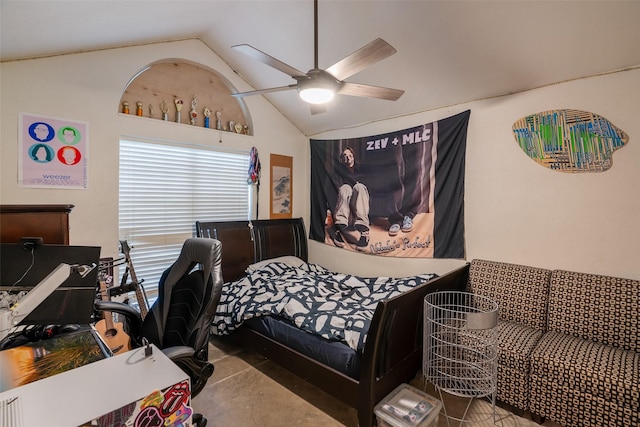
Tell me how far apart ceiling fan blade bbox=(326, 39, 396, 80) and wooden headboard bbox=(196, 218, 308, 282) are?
2.26 meters

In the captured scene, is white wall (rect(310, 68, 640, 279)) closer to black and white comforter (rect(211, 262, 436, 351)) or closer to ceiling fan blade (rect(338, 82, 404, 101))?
black and white comforter (rect(211, 262, 436, 351))

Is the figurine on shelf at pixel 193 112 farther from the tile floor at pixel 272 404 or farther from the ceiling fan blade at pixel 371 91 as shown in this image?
the tile floor at pixel 272 404

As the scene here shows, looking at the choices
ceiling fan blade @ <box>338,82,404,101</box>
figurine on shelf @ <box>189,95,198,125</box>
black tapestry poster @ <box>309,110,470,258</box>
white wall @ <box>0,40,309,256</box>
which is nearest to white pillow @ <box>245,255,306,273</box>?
black tapestry poster @ <box>309,110,470,258</box>

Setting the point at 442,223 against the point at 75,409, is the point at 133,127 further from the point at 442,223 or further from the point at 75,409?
the point at 442,223

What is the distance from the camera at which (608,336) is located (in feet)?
6.70

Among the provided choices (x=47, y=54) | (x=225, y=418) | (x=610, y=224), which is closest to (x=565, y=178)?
(x=610, y=224)

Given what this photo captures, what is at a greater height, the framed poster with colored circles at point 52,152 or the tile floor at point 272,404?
the framed poster with colored circles at point 52,152

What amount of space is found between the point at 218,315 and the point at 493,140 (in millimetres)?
2960

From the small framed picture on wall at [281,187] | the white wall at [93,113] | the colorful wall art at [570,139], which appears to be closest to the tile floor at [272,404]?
the white wall at [93,113]

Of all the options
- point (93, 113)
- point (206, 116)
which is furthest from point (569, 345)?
point (93, 113)

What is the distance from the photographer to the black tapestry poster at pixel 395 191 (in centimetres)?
293

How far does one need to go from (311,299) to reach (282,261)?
1.17m

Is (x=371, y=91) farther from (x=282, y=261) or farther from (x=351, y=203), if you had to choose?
(x=282, y=261)

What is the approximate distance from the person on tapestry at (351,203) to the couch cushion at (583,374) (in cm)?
196
